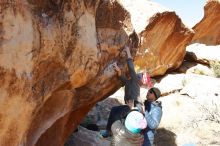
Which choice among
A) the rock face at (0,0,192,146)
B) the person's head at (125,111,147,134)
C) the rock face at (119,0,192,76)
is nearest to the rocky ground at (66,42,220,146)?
the rock face at (119,0,192,76)

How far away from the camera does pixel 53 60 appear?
5.91 metres

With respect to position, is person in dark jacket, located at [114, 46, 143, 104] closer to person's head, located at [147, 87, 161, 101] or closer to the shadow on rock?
person's head, located at [147, 87, 161, 101]

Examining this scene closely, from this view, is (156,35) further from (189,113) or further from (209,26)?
(209,26)

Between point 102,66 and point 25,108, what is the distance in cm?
226

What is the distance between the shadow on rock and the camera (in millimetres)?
12023

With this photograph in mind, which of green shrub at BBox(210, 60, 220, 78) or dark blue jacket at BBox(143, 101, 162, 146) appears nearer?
dark blue jacket at BBox(143, 101, 162, 146)

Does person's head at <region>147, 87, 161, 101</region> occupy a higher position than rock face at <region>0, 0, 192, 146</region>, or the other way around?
rock face at <region>0, 0, 192, 146</region>

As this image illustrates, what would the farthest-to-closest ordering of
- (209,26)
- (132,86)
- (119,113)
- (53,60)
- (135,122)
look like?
(209,26) → (132,86) → (119,113) → (135,122) → (53,60)

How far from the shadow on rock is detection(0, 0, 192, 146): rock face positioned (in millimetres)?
3850

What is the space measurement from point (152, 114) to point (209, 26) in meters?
14.1

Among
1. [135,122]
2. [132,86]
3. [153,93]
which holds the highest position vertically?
[132,86]

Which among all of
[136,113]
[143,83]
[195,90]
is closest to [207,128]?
[195,90]

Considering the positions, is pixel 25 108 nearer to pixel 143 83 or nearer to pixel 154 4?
pixel 143 83

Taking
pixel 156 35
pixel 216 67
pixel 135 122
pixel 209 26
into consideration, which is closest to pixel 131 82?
pixel 135 122
